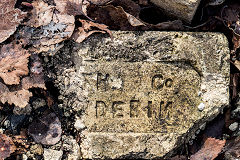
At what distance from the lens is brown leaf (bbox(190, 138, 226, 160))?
230cm

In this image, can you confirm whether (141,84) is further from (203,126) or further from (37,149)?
(37,149)

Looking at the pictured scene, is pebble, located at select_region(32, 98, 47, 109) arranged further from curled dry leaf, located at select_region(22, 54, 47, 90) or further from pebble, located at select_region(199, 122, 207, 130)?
pebble, located at select_region(199, 122, 207, 130)

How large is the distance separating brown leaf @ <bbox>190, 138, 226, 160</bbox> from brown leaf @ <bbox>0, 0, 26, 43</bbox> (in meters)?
1.73

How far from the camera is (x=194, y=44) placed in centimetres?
220

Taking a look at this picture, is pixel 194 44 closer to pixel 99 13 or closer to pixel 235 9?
pixel 235 9

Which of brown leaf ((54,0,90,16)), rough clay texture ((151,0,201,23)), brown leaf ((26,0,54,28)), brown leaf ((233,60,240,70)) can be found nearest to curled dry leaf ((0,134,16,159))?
brown leaf ((26,0,54,28))

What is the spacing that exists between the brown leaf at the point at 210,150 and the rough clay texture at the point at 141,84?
24 centimetres

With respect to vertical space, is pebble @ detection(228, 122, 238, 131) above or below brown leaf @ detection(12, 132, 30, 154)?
above

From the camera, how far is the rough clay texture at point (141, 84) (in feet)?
7.22

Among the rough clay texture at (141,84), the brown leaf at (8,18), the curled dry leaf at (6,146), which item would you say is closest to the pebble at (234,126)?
the rough clay texture at (141,84)

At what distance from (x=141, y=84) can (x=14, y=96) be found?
958mm

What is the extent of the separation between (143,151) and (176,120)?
35 centimetres

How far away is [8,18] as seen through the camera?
2.19 meters

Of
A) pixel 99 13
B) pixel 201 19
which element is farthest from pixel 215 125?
pixel 99 13
